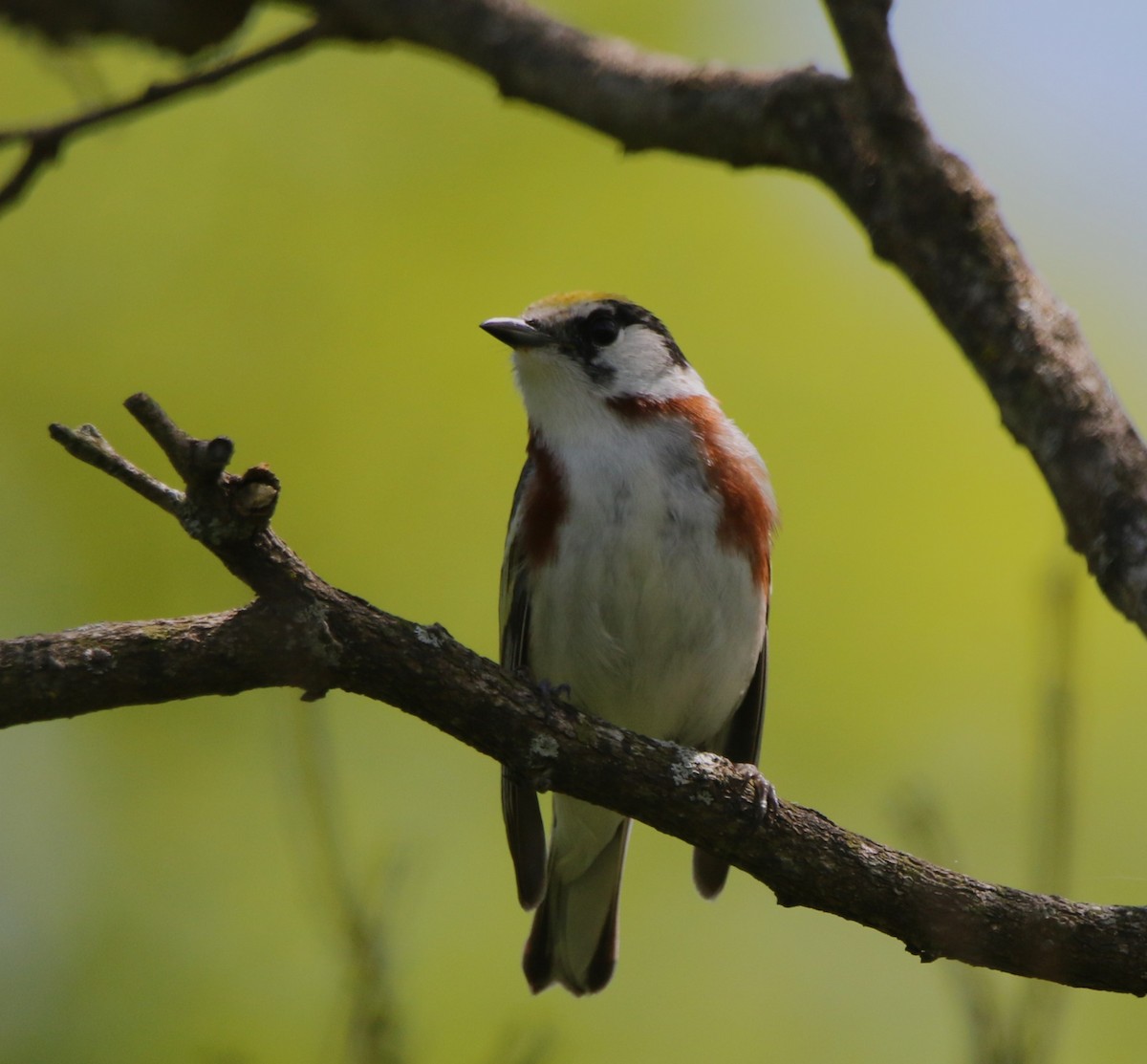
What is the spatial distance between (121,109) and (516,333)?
1457 millimetres

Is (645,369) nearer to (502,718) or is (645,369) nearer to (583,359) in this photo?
(583,359)

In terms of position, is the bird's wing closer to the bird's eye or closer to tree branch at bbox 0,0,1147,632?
the bird's eye

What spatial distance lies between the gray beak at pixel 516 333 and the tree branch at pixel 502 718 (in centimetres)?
189

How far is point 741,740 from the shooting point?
5199mm

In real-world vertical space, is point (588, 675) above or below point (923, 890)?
above

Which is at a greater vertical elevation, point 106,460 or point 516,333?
point 516,333

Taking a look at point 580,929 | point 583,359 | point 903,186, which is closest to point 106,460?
point 903,186

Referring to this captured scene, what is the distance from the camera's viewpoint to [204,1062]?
3.57m

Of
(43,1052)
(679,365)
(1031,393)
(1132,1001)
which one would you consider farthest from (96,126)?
(1132,1001)

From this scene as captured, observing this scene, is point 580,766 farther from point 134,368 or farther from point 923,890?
point 134,368

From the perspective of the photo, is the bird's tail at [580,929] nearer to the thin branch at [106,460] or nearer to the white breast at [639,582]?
the white breast at [639,582]

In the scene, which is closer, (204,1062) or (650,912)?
(204,1062)

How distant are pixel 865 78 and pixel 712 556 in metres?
1.54

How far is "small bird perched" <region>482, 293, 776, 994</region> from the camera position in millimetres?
4312
